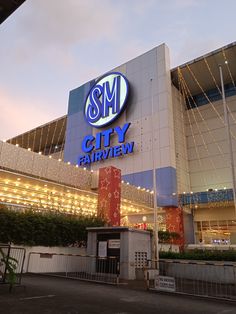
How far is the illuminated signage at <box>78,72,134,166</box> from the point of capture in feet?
113

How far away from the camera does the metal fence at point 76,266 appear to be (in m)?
13.3

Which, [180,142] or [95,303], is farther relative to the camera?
[180,142]

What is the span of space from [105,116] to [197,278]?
84.4 ft

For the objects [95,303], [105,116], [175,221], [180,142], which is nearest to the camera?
[95,303]

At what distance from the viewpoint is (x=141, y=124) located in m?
33.4

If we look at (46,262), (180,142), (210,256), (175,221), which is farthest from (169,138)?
(46,262)

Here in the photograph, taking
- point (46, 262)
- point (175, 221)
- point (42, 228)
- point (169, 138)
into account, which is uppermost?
point (169, 138)

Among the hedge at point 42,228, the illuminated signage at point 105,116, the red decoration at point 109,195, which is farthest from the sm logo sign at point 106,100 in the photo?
the hedge at point 42,228

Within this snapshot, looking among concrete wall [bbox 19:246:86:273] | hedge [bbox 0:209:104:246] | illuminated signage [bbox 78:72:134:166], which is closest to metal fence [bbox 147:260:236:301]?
concrete wall [bbox 19:246:86:273]

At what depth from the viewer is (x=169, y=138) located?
30312 mm

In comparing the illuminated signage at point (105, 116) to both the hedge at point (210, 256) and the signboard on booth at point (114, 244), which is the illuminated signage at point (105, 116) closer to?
the hedge at point (210, 256)

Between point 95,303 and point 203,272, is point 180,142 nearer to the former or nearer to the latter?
point 203,272

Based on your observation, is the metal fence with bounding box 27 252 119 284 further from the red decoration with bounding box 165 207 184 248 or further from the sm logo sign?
the sm logo sign

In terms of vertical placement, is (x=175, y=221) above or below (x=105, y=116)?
below
